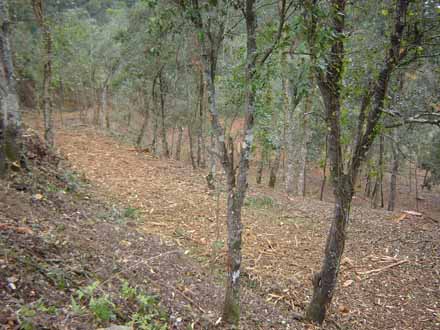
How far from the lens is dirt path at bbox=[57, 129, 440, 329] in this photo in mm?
5777

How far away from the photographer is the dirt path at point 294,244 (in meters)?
5.78

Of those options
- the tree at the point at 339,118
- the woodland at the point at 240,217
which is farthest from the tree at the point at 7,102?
the tree at the point at 339,118

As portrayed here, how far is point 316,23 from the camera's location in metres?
3.21

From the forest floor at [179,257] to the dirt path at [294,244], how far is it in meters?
0.03

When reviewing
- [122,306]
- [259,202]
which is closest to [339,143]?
[122,306]

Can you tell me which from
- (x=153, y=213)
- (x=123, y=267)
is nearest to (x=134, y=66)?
(x=153, y=213)

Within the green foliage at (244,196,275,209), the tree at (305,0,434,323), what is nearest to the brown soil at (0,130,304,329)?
the tree at (305,0,434,323)

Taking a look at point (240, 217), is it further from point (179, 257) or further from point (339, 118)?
point (179, 257)

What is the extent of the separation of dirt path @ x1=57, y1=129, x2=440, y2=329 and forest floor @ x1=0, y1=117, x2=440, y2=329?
0.03 m

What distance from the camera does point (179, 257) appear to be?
5699 mm

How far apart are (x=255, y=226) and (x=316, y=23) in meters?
5.80

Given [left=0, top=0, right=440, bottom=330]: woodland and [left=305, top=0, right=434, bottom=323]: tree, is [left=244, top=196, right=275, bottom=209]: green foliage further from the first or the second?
[left=305, top=0, right=434, bottom=323]: tree

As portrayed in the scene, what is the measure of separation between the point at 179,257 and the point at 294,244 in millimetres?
3105

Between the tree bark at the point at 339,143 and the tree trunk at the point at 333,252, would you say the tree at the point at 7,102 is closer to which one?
the tree bark at the point at 339,143
